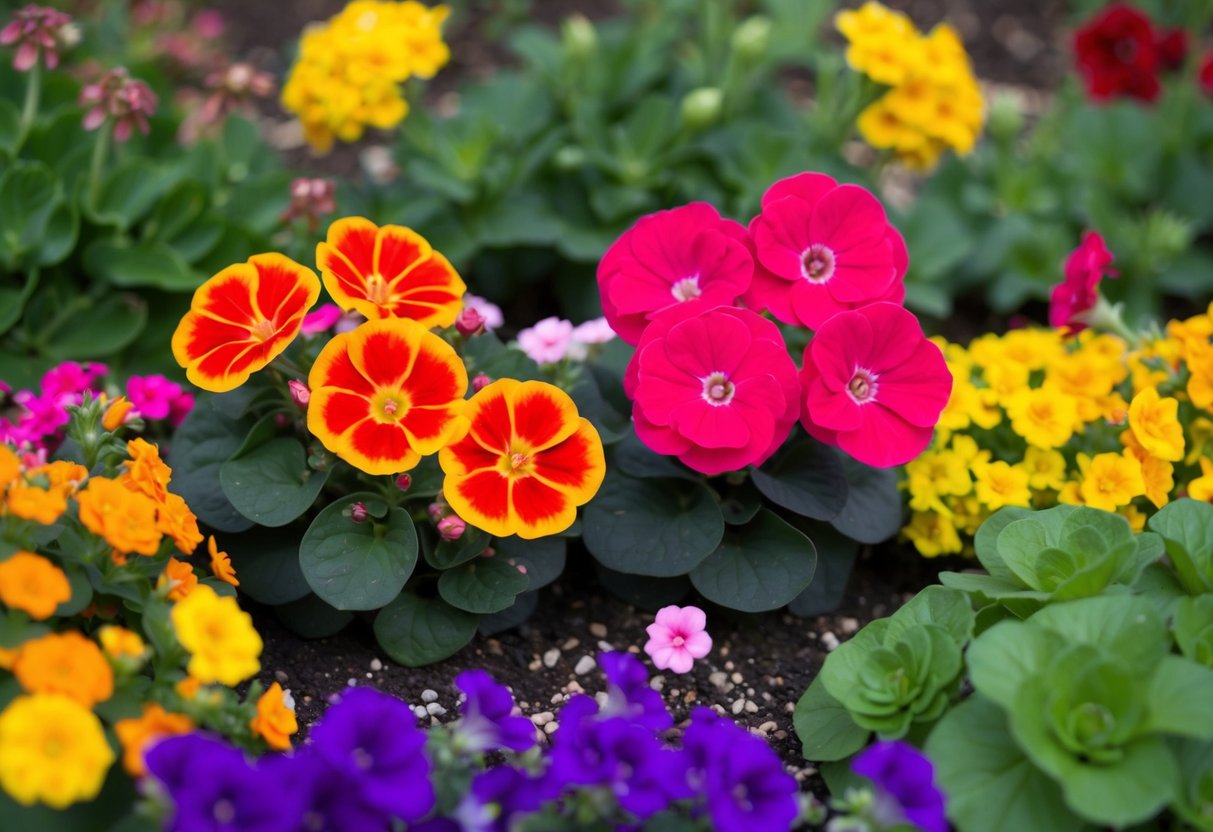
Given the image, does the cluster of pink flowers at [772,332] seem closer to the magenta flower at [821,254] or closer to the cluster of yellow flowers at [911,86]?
the magenta flower at [821,254]

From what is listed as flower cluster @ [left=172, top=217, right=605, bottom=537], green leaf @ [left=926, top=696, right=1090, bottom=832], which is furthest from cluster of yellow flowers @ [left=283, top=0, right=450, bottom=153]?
green leaf @ [left=926, top=696, right=1090, bottom=832]

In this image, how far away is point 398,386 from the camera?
2113mm

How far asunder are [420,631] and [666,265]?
0.83m

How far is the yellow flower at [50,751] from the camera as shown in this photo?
159cm

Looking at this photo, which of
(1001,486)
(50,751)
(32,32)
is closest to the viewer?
(50,751)

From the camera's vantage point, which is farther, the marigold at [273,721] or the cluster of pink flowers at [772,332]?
the cluster of pink flowers at [772,332]

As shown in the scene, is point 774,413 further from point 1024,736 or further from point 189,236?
point 189,236

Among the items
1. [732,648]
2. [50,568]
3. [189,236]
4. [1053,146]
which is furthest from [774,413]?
[1053,146]

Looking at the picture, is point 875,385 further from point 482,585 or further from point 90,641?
point 90,641

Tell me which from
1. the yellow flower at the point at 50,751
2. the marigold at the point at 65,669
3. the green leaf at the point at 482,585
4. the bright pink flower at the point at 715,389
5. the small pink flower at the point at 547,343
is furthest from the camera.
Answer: the small pink flower at the point at 547,343

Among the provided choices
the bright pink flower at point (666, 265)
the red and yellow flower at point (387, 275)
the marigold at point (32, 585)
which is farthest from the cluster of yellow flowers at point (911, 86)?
the marigold at point (32, 585)

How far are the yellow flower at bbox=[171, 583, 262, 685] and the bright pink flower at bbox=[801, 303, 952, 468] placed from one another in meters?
1.03

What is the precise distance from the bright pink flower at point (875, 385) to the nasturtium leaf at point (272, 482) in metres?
0.90

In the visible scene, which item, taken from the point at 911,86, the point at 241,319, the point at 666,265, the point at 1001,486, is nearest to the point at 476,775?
the point at 241,319
